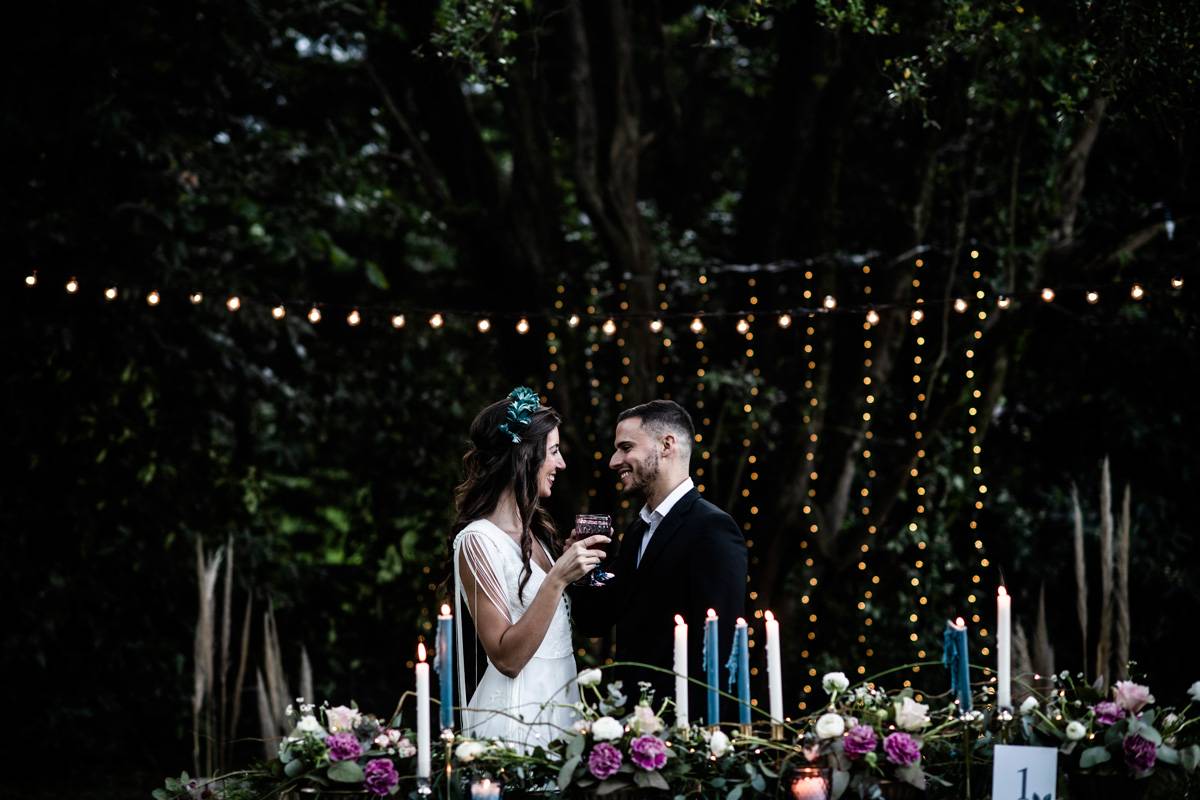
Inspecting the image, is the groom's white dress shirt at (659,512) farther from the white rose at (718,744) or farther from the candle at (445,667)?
the candle at (445,667)

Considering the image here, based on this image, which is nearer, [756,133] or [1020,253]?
[1020,253]

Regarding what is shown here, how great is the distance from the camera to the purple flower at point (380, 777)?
2609mm

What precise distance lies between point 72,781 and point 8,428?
84.8 inches

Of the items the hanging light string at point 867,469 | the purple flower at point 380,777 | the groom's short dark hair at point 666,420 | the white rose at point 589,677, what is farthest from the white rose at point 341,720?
the hanging light string at point 867,469

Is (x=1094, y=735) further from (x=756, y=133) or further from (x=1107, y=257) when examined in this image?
(x=756, y=133)

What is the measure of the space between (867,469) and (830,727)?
18.9 ft

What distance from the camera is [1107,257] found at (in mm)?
7156

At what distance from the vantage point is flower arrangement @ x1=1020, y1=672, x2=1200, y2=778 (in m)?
2.64

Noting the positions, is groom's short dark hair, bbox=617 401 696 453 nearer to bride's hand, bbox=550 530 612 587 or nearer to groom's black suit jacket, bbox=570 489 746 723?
groom's black suit jacket, bbox=570 489 746 723

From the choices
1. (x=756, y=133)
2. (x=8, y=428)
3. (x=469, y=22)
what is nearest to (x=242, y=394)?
(x=8, y=428)

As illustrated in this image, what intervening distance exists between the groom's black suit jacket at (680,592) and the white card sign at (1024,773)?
3.55 feet

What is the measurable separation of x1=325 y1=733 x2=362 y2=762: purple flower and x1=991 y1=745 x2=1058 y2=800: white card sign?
4.26 ft

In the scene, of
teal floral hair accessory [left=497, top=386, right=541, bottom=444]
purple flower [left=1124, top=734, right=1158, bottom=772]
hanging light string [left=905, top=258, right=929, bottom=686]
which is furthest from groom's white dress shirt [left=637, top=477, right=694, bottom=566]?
hanging light string [left=905, top=258, right=929, bottom=686]

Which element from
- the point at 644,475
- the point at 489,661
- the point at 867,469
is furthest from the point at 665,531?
the point at 867,469
